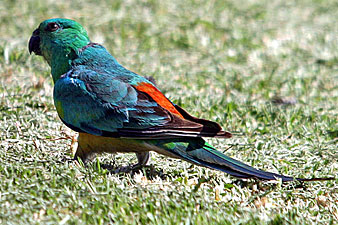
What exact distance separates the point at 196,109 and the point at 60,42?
5.06 ft

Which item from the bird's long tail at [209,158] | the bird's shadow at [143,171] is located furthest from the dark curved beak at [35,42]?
the bird's long tail at [209,158]

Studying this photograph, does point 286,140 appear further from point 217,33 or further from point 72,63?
point 217,33

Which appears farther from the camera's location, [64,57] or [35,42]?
[35,42]

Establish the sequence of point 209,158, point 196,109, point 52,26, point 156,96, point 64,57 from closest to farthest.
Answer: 1. point 209,158
2. point 156,96
3. point 64,57
4. point 52,26
5. point 196,109

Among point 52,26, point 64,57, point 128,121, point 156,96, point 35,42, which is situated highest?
point 52,26

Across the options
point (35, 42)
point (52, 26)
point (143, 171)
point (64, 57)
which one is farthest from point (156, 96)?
point (35, 42)

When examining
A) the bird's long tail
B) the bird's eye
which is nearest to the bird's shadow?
the bird's long tail

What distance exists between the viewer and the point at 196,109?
5125 mm

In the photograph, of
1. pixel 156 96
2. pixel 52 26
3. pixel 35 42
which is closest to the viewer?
pixel 156 96

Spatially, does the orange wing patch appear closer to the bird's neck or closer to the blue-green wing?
the blue-green wing

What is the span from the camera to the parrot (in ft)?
11.7

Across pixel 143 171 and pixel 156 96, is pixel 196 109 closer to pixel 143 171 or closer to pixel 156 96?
pixel 156 96

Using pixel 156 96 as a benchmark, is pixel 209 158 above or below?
below

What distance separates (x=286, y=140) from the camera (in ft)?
15.5
